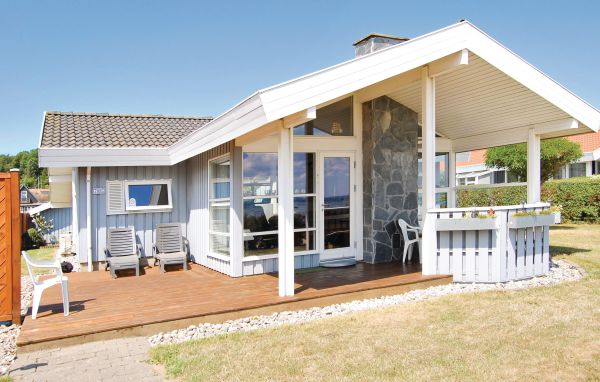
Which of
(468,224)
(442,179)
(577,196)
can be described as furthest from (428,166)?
(577,196)

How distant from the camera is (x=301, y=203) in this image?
805 cm

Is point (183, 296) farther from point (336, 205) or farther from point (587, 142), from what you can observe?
point (587, 142)

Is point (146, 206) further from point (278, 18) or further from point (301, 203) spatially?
point (278, 18)

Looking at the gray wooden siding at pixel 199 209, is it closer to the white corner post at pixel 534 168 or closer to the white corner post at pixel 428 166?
the white corner post at pixel 428 166

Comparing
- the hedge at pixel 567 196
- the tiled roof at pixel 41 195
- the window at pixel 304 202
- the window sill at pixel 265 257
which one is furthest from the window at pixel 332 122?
the tiled roof at pixel 41 195

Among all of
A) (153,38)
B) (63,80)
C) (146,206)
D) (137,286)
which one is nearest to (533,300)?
(137,286)

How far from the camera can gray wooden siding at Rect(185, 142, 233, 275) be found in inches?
332

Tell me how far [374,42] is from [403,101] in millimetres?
1243

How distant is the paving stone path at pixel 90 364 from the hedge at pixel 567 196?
13881 millimetres

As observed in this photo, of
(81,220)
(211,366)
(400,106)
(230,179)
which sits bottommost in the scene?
(211,366)

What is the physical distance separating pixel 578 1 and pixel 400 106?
27.1 ft

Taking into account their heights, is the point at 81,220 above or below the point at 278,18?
below

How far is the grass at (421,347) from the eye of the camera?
3.81m

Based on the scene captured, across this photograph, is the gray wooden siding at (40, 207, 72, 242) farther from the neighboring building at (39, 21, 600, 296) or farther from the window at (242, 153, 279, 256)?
the window at (242, 153, 279, 256)
